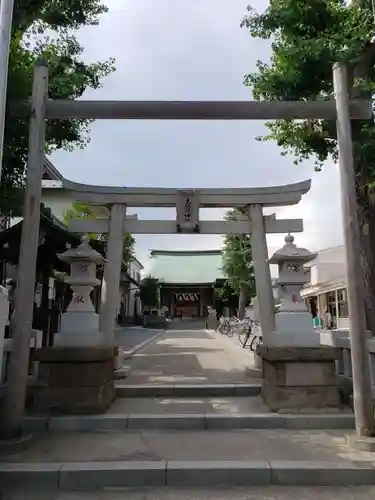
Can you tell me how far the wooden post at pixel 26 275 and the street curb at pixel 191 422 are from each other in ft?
3.16

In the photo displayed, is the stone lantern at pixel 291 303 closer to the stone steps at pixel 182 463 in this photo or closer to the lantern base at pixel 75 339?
the stone steps at pixel 182 463

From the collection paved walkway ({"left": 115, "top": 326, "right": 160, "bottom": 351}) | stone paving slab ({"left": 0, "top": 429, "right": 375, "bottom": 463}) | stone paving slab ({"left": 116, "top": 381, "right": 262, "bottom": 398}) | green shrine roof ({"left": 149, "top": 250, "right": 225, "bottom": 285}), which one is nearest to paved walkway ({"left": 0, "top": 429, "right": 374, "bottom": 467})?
stone paving slab ({"left": 0, "top": 429, "right": 375, "bottom": 463})

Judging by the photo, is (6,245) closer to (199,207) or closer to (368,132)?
(199,207)

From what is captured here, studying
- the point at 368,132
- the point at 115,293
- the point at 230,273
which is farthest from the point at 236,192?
the point at 230,273

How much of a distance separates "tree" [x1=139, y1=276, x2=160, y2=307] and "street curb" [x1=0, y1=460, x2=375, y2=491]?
43.2 m

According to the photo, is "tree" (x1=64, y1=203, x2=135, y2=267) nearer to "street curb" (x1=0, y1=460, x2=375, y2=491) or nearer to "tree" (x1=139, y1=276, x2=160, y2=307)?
"street curb" (x1=0, y1=460, x2=375, y2=491)

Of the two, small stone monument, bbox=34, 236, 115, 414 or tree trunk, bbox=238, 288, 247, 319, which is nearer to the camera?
small stone monument, bbox=34, 236, 115, 414

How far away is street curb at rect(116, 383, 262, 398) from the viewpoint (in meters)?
7.96

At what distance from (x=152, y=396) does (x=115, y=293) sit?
7.30ft

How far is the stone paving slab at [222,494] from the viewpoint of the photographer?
4062mm

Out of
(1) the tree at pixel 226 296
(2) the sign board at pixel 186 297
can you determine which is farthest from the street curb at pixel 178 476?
(2) the sign board at pixel 186 297

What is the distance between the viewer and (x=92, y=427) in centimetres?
614

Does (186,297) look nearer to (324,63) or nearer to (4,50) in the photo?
(324,63)

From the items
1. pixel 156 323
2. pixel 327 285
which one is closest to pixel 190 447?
pixel 327 285
